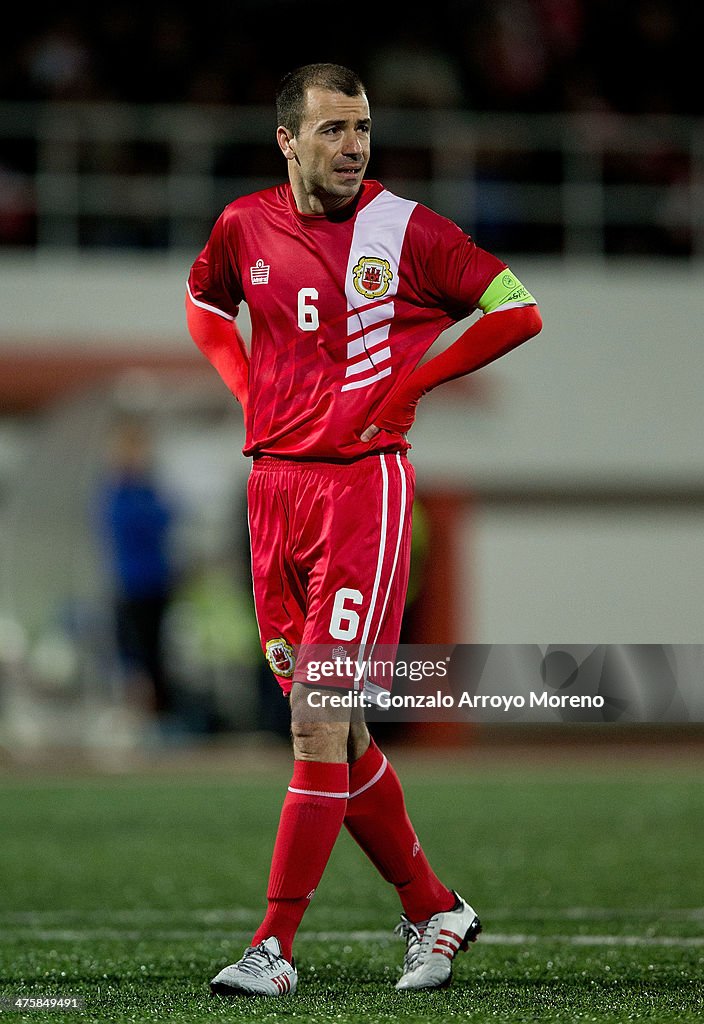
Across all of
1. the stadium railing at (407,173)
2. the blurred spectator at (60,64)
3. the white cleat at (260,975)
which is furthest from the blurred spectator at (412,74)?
the white cleat at (260,975)

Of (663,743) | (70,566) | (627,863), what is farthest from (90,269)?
(627,863)

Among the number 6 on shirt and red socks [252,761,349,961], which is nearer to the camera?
red socks [252,761,349,961]

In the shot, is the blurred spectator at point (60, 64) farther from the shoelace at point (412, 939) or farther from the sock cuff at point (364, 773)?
the shoelace at point (412, 939)

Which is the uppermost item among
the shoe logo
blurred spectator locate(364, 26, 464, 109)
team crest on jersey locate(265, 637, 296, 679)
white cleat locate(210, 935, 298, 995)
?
blurred spectator locate(364, 26, 464, 109)

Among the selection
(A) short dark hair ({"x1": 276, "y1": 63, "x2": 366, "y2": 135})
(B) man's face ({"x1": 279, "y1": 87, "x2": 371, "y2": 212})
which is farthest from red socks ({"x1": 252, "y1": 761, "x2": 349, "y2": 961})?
(A) short dark hair ({"x1": 276, "y1": 63, "x2": 366, "y2": 135})

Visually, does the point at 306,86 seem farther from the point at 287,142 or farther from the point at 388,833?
the point at 388,833

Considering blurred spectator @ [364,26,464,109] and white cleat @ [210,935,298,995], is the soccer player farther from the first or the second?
blurred spectator @ [364,26,464,109]

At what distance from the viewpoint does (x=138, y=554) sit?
35.0 feet

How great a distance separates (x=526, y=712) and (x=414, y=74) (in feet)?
36.3

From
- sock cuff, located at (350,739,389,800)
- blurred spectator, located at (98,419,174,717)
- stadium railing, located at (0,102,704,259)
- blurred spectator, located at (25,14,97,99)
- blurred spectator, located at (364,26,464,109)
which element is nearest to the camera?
sock cuff, located at (350,739,389,800)

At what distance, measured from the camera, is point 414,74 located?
14.4 meters

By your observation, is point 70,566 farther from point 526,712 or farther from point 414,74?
point 526,712

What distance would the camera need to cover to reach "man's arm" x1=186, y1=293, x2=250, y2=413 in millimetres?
4098

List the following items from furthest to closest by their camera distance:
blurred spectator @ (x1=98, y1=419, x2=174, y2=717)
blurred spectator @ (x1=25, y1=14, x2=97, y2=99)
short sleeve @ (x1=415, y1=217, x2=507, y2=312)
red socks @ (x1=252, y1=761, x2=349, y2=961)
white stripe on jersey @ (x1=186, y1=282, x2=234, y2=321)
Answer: blurred spectator @ (x1=25, y1=14, x2=97, y2=99), blurred spectator @ (x1=98, y1=419, x2=174, y2=717), white stripe on jersey @ (x1=186, y1=282, x2=234, y2=321), short sleeve @ (x1=415, y1=217, x2=507, y2=312), red socks @ (x1=252, y1=761, x2=349, y2=961)
